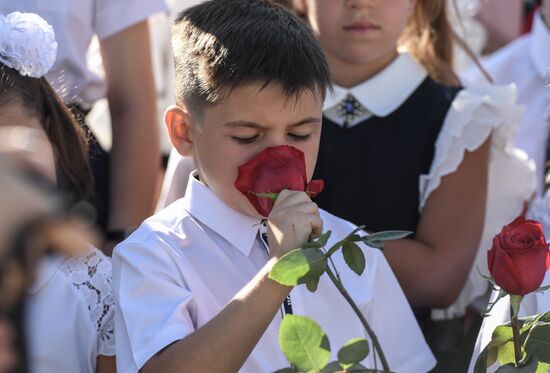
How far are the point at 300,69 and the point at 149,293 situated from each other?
1.67ft

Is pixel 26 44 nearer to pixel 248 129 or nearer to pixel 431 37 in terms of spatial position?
pixel 248 129

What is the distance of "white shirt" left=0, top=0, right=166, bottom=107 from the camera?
7.82ft

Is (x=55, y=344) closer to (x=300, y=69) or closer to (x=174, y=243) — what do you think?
(x=174, y=243)

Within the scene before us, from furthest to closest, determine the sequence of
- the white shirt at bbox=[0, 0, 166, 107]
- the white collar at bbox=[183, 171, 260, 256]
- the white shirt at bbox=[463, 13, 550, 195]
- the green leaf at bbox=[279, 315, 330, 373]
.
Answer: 1. the white shirt at bbox=[463, 13, 550, 195]
2. the white shirt at bbox=[0, 0, 166, 107]
3. the white collar at bbox=[183, 171, 260, 256]
4. the green leaf at bbox=[279, 315, 330, 373]

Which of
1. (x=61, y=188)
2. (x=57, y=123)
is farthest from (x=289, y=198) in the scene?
(x=57, y=123)

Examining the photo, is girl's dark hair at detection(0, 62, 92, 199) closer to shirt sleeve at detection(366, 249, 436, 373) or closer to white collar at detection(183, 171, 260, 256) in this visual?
white collar at detection(183, 171, 260, 256)

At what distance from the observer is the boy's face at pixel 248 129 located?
1640mm

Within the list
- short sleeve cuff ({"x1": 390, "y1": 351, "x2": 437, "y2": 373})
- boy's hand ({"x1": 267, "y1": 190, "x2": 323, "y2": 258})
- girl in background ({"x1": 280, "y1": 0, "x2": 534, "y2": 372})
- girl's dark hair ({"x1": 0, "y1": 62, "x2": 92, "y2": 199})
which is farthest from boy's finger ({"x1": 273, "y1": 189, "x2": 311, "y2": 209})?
girl in background ({"x1": 280, "y1": 0, "x2": 534, "y2": 372})

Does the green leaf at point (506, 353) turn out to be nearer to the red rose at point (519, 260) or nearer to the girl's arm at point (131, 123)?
the red rose at point (519, 260)

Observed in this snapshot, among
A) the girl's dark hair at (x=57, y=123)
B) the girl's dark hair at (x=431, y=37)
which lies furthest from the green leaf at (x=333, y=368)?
the girl's dark hair at (x=431, y=37)

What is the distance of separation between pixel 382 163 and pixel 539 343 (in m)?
1.19

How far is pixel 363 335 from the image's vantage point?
180 cm

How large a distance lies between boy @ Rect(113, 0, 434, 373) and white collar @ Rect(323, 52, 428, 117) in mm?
688

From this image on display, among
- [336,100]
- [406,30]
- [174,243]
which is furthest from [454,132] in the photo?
[174,243]
